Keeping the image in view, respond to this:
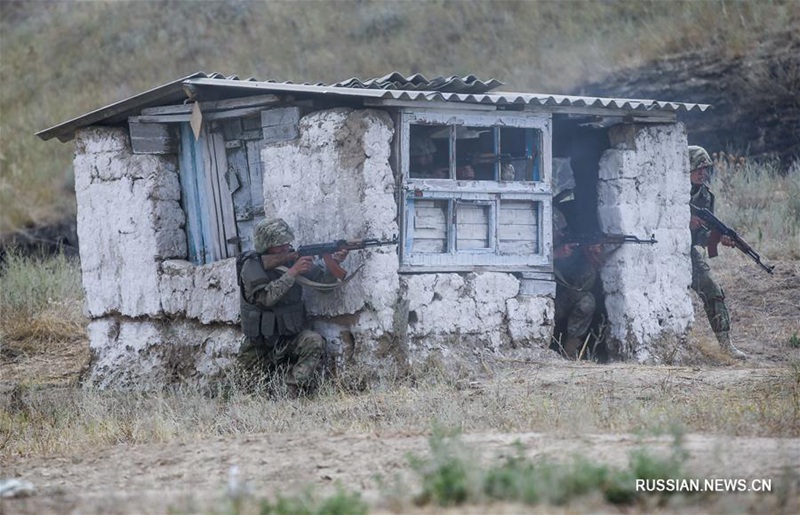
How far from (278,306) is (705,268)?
13.4ft

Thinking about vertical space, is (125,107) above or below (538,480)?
above

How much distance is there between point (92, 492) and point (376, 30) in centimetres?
1683

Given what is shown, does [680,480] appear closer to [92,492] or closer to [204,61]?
[92,492]

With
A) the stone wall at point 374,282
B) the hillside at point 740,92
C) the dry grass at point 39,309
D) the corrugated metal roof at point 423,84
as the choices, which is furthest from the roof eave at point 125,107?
the hillside at point 740,92

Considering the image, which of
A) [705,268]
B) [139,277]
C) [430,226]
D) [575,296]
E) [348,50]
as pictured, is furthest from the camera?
[348,50]

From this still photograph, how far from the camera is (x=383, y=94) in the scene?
8352 mm

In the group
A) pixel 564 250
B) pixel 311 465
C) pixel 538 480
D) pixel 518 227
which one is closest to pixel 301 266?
pixel 518 227

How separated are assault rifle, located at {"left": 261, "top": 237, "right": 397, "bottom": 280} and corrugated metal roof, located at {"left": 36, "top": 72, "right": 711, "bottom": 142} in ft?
3.49

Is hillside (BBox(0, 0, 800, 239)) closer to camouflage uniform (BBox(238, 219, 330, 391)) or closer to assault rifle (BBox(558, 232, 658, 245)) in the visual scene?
assault rifle (BBox(558, 232, 658, 245))

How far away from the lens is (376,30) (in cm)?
2152

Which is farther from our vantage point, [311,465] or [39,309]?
[39,309]

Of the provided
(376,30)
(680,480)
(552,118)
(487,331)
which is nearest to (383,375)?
(487,331)

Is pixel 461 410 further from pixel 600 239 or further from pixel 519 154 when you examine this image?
pixel 519 154

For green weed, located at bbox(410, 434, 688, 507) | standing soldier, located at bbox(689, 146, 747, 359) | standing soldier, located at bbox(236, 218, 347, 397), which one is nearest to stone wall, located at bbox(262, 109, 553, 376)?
standing soldier, located at bbox(236, 218, 347, 397)
